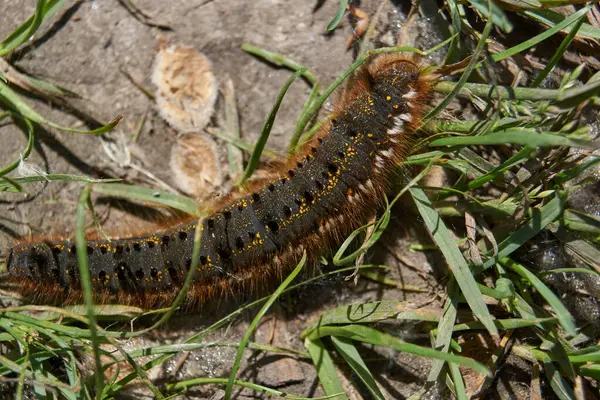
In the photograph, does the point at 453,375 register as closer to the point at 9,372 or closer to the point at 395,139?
the point at 395,139

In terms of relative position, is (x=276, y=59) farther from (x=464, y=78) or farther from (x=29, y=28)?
(x=29, y=28)

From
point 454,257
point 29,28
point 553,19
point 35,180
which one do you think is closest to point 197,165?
point 35,180

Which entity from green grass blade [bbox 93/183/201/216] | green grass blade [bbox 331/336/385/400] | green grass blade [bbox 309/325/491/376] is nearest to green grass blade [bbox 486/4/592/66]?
green grass blade [bbox 309/325/491/376]

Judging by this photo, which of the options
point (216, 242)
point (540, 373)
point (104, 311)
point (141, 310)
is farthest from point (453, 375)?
point (104, 311)

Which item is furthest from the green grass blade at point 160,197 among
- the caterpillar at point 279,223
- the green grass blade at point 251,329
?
the green grass blade at point 251,329

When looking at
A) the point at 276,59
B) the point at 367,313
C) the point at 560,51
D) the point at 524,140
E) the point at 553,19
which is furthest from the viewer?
the point at 276,59

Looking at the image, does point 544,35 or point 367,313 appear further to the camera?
point 367,313

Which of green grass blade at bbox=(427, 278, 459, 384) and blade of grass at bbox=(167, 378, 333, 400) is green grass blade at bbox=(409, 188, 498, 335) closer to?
green grass blade at bbox=(427, 278, 459, 384)
